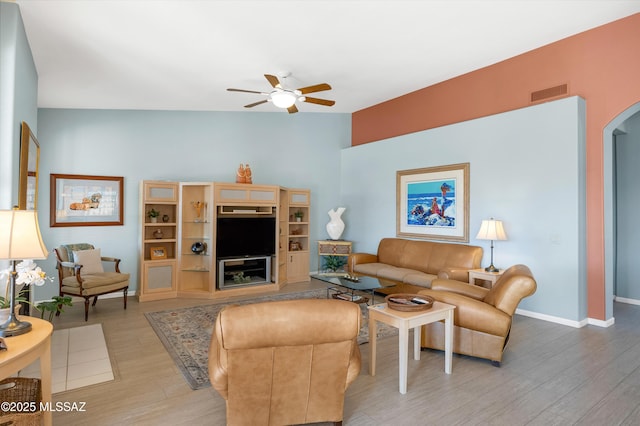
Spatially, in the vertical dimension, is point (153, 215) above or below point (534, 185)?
below

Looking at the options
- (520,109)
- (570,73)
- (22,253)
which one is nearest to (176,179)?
(22,253)

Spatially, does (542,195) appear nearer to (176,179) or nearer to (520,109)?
(520,109)

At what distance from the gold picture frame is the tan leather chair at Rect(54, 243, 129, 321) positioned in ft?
2.04

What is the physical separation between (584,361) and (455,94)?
4.33 metres

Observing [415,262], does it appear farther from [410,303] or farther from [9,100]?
[9,100]

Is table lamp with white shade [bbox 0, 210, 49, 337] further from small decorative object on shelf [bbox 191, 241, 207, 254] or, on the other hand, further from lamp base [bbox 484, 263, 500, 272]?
lamp base [bbox 484, 263, 500, 272]

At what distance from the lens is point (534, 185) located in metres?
4.81

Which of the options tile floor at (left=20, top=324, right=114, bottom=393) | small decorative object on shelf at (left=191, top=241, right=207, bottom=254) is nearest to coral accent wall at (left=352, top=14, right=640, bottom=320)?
small decorative object on shelf at (left=191, top=241, right=207, bottom=254)

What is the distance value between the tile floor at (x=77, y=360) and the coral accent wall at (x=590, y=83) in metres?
5.56

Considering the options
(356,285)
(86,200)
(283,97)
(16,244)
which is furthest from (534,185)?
(86,200)

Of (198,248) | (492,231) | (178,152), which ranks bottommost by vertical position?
(198,248)

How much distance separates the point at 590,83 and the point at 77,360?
6.62m

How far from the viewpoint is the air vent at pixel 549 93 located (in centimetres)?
477

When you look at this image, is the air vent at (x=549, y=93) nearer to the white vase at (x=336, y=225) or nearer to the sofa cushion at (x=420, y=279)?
the sofa cushion at (x=420, y=279)
